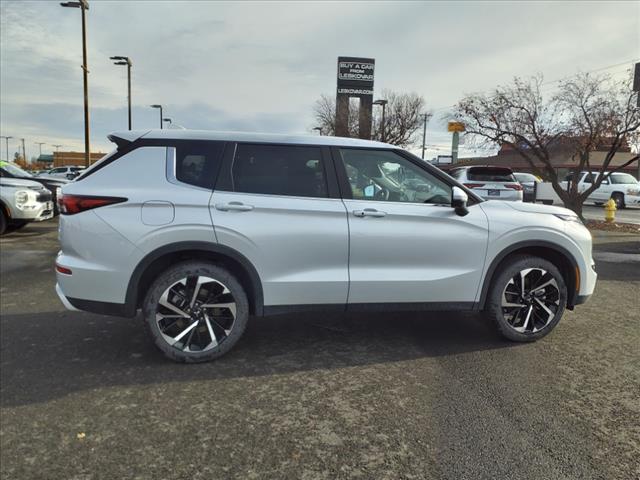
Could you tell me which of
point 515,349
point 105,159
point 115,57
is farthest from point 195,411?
point 115,57

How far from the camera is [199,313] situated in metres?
3.76

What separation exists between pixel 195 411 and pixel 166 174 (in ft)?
5.68

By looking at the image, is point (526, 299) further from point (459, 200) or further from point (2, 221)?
point (2, 221)

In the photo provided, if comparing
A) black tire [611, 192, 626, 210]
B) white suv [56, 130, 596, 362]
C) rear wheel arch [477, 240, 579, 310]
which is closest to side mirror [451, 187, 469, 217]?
white suv [56, 130, 596, 362]

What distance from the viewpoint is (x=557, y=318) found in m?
4.29

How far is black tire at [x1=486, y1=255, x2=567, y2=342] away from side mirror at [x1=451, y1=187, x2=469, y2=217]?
0.66 metres

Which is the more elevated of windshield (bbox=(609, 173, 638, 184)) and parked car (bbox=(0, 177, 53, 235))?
windshield (bbox=(609, 173, 638, 184))

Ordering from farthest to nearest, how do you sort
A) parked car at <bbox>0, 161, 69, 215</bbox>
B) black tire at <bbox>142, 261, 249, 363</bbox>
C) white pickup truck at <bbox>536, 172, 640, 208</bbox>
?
white pickup truck at <bbox>536, 172, 640, 208</bbox>
parked car at <bbox>0, 161, 69, 215</bbox>
black tire at <bbox>142, 261, 249, 363</bbox>

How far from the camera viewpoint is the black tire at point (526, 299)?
4.18 metres

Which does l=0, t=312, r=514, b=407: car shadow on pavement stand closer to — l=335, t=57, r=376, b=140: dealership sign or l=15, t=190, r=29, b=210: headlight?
l=15, t=190, r=29, b=210: headlight

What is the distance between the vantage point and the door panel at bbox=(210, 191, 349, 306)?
3719 millimetres

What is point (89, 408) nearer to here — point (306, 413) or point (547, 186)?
point (306, 413)

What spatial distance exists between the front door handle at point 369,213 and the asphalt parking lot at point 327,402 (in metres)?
1.16

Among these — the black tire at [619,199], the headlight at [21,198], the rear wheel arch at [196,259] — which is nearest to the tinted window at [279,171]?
the rear wheel arch at [196,259]
